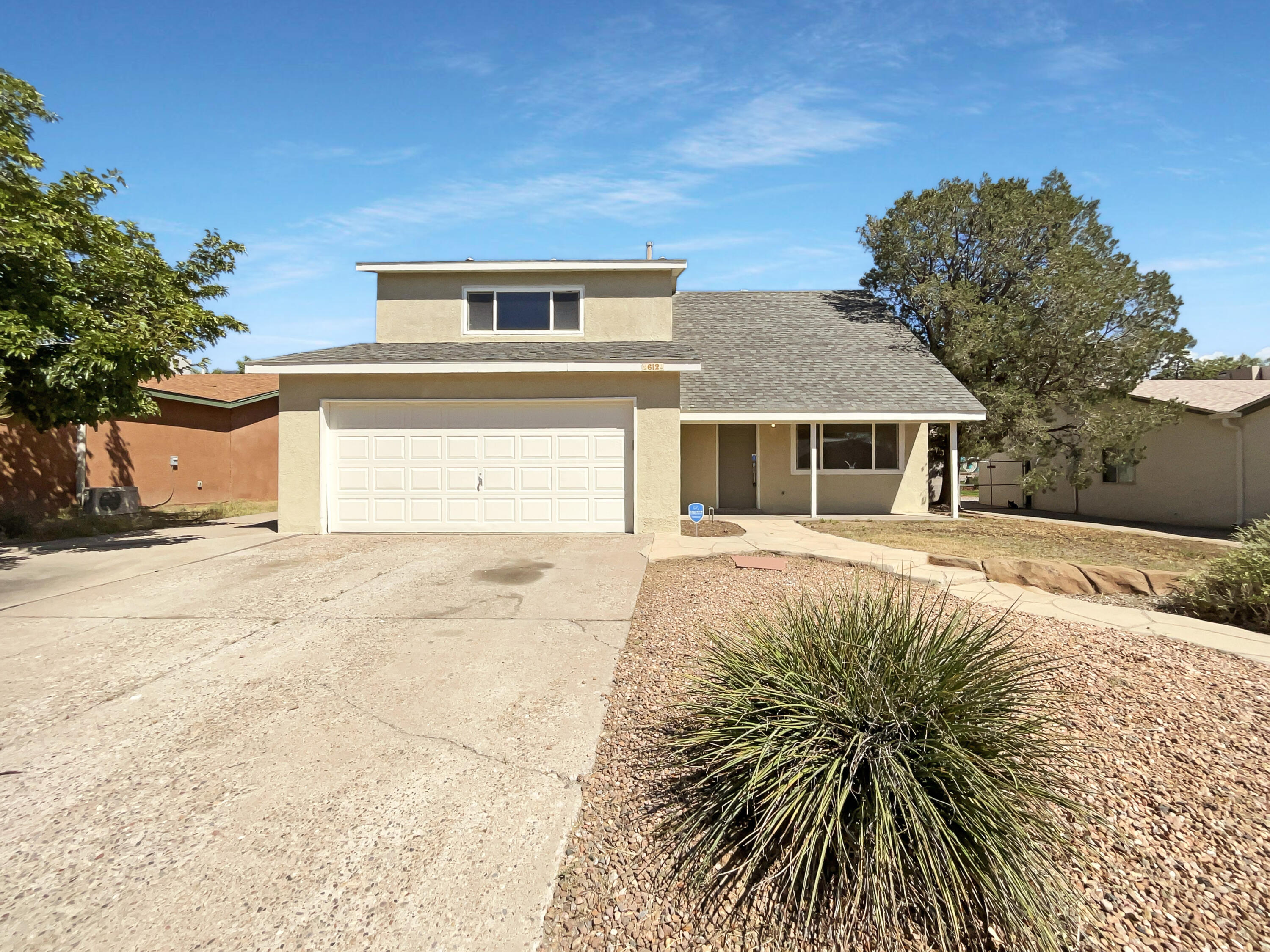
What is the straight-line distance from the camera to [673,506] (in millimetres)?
11922

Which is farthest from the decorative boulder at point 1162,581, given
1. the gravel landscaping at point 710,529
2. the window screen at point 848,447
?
the window screen at point 848,447

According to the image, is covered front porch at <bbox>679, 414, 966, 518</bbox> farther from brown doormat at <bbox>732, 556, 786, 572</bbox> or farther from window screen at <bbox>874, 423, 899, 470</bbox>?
brown doormat at <bbox>732, 556, 786, 572</bbox>

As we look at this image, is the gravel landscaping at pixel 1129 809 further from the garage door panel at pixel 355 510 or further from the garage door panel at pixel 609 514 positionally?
the garage door panel at pixel 355 510

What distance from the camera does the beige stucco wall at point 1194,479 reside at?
48.4 ft

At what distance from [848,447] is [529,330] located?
318 inches

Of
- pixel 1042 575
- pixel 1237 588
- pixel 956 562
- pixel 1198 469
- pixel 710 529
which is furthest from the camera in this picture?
pixel 1198 469

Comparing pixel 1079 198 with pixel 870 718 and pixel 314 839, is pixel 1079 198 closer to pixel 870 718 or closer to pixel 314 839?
pixel 870 718

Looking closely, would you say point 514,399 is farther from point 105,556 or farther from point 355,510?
point 105,556

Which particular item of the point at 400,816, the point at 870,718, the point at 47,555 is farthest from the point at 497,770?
the point at 47,555

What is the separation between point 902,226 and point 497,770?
18370mm

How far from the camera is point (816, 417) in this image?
14.5 m

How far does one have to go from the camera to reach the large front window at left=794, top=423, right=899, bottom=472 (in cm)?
1623

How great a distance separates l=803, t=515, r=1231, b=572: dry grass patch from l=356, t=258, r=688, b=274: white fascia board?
6.09 m

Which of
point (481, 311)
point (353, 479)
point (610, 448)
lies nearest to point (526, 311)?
point (481, 311)
